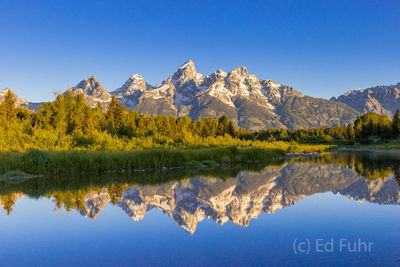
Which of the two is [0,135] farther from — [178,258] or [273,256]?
[273,256]

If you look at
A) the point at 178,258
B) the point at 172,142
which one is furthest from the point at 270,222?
the point at 172,142

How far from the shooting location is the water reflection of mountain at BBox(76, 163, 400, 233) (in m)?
10.7

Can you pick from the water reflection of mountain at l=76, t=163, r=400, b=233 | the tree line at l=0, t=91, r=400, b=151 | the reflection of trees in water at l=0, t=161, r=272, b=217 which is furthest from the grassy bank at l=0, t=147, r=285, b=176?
the tree line at l=0, t=91, r=400, b=151

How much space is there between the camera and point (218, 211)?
36.6ft

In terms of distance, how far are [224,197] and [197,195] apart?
145 cm

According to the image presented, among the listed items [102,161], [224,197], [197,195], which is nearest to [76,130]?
[102,161]

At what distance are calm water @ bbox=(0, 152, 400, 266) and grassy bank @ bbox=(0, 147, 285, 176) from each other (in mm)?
2990

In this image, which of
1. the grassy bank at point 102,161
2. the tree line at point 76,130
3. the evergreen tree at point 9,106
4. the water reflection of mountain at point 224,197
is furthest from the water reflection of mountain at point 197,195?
the evergreen tree at point 9,106

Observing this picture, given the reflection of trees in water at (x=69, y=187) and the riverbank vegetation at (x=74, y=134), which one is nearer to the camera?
the reflection of trees in water at (x=69, y=187)

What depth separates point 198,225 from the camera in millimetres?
9406

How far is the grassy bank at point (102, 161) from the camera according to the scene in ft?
62.9

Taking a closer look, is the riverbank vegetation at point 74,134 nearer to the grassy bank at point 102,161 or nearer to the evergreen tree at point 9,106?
the evergreen tree at point 9,106

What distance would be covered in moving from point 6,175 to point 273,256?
18.5 meters

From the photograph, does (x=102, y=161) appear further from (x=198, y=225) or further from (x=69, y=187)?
(x=198, y=225)
